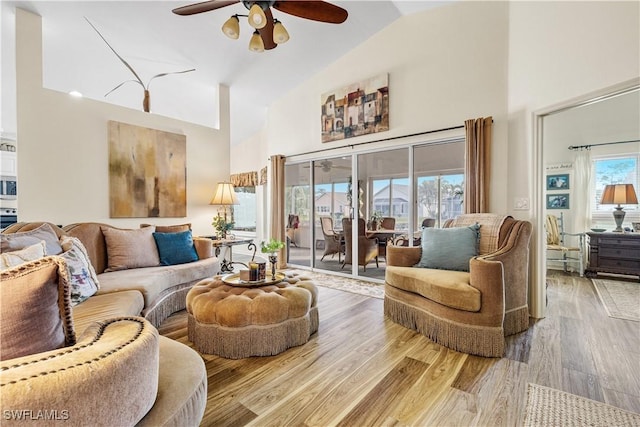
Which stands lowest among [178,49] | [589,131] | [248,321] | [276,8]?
[248,321]

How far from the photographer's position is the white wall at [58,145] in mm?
3121

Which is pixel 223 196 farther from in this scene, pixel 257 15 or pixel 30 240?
pixel 257 15

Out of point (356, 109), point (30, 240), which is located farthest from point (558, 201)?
point (30, 240)

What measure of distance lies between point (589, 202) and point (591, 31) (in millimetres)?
3629

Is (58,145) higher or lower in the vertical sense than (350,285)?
higher

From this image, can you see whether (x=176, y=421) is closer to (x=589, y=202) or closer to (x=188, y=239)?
(x=188, y=239)

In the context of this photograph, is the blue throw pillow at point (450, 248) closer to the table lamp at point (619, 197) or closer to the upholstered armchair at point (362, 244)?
the upholstered armchair at point (362, 244)

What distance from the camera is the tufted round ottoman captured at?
2164 millimetres

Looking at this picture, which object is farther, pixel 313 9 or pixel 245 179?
pixel 245 179

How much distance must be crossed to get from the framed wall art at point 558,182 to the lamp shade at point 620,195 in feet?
2.02

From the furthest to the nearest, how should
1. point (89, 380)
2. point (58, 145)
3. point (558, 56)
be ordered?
1. point (58, 145)
2. point (558, 56)
3. point (89, 380)

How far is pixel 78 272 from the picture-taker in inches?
83.3

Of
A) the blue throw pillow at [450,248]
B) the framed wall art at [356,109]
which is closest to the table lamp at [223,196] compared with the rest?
the framed wall art at [356,109]

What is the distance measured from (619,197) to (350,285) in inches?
167
